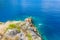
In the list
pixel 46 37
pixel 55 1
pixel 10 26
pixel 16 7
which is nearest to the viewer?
pixel 10 26

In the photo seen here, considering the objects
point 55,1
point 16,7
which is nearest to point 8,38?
point 16,7

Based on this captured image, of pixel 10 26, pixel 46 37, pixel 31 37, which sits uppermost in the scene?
pixel 10 26

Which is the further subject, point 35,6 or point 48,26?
point 35,6

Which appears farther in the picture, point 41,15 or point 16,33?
point 41,15

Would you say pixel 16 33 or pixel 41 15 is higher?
Answer: pixel 16 33

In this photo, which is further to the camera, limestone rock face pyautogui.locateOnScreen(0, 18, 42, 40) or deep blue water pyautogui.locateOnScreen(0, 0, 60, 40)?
deep blue water pyautogui.locateOnScreen(0, 0, 60, 40)

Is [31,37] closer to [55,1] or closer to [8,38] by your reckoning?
[8,38]

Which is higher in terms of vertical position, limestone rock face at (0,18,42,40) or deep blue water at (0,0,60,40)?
limestone rock face at (0,18,42,40)

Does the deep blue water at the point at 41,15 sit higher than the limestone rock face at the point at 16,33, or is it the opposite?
the limestone rock face at the point at 16,33

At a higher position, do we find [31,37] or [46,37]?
[31,37]

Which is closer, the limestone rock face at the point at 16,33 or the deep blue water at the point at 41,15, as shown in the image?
the limestone rock face at the point at 16,33

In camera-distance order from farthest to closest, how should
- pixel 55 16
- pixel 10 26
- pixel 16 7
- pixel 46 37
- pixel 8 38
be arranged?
pixel 16 7, pixel 55 16, pixel 46 37, pixel 10 26, pixel 8 38
